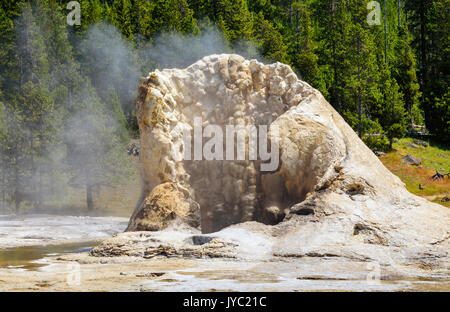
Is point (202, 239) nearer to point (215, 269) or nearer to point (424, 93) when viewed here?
point (215, 269)

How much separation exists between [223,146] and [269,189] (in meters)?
1.37

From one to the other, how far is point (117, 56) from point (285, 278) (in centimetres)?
3431

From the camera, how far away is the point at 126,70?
4034 centimetres

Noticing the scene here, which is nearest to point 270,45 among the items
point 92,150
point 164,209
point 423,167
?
point 423,167

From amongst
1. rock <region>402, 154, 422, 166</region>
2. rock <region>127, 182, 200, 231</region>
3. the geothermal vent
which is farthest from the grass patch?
rock <region>127, 182, 200, 231</region>

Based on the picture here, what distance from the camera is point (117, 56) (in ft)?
133

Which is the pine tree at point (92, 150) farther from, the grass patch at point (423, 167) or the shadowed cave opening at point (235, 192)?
the shadowed cave opening at point (235, 192)

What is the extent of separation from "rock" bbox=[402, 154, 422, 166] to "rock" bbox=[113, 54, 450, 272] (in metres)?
21.3

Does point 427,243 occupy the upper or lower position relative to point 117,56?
lower

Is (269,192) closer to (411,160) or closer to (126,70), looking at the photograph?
(411,160)

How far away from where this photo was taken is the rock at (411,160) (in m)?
33.0

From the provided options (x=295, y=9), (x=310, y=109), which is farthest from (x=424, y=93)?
(x=310, y=109)

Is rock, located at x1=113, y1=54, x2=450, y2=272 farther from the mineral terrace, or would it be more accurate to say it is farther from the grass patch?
the grass patch

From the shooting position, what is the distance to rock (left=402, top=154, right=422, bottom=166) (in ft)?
108
